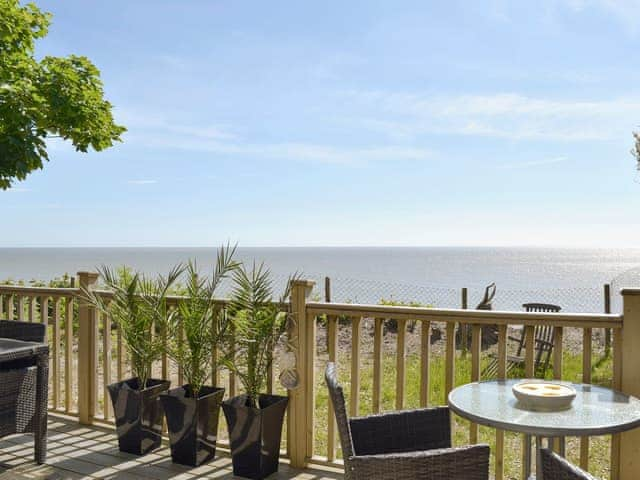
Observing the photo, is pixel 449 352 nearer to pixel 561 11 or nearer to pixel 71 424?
pixel 71 424

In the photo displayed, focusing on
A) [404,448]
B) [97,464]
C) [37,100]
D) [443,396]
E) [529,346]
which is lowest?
[443,396]

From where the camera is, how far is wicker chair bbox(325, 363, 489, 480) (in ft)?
5.81

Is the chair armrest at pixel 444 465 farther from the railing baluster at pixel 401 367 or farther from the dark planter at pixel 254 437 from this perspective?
the dark planter at pixel 254 437

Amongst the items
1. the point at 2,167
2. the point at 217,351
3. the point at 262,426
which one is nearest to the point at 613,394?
the point at 262,426

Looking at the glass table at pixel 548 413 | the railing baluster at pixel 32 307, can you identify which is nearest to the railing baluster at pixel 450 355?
the glass table at pixel 548 413

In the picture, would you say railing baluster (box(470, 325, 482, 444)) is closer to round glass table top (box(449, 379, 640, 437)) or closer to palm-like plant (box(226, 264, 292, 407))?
round glass table top (box(449, 379, 640, 437))

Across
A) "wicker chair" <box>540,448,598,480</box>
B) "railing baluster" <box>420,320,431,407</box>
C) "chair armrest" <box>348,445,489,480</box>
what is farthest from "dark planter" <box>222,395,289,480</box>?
"wicker chair" <box>540,448,598,480</box>

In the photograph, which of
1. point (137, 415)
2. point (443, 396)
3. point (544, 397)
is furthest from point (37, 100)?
point (443, 396)

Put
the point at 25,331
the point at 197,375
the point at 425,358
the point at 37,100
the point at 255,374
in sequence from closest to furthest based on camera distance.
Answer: the point at 425,358 → the point at 255,374 → the point at 197,375 → the point at 25,331 → the point at 37,100

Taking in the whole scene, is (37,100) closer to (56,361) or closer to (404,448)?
(56,361)

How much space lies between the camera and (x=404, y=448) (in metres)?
2.20

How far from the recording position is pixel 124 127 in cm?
523

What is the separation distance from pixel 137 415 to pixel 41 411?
56cm

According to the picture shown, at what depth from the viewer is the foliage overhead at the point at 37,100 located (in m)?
4.30
